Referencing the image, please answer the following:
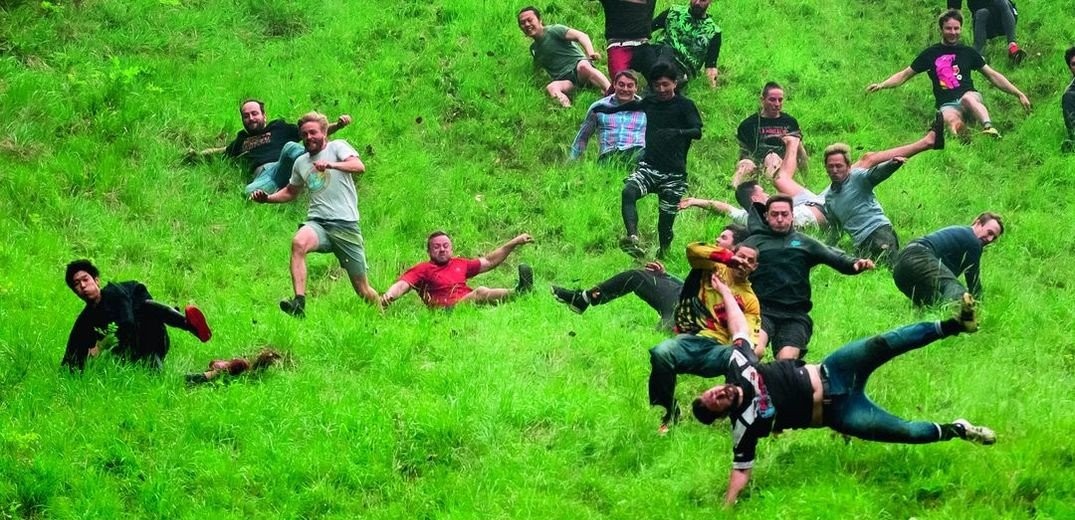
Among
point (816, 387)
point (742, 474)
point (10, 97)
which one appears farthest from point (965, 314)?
point (10, 97)

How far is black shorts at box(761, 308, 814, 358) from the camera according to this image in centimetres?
930

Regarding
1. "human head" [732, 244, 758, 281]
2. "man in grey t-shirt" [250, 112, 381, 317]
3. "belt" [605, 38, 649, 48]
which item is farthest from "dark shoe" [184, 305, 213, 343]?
"belt" [605, 38, 649, 48]

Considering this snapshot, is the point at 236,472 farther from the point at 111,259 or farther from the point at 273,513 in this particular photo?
the point at 111,259

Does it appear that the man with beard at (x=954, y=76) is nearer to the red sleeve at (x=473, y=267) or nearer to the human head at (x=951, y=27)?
the human head at (x=951, y=27)

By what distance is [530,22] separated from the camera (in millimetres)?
15438

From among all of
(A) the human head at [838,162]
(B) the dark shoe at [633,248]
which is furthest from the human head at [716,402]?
(A) the human head at [838,162]

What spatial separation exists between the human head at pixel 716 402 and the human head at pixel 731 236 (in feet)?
8.60

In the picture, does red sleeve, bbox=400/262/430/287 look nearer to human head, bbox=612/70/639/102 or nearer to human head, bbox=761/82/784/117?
human head, bbox=612/70/639/102

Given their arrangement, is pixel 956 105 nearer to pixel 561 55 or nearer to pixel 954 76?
pixel 954 76

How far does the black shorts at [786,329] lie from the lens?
930 cm

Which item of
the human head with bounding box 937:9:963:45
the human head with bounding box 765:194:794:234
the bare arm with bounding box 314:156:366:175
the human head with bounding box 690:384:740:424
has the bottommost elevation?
the human head with bounding box 937:9:963:45

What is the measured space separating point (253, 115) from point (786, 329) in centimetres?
668

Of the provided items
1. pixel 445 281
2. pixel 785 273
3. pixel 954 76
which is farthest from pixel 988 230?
pixel 954 76

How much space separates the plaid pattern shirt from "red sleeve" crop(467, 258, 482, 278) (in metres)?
2.98
